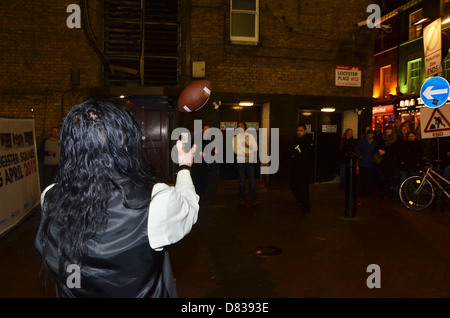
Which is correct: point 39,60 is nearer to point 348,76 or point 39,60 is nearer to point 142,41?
point 142,41

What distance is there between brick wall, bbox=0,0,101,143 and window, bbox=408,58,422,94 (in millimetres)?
19346

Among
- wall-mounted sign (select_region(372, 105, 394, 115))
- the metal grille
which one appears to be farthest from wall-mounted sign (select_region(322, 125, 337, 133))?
wall-mounted sign (select_region(372, 105, 394, 115))

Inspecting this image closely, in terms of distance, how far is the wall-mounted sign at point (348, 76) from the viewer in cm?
1134

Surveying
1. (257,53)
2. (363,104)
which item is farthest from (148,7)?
(363,104)

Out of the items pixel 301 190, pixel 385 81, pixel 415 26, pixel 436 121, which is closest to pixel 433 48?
pixel 436 121

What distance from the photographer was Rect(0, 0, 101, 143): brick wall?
960 centimetres

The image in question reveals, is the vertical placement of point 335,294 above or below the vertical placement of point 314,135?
below

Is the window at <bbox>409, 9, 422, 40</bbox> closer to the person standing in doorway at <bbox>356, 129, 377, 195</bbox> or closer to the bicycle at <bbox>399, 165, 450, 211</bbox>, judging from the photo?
the person standing in doorway at <bbox>356, 129, 377, 195</bbox>

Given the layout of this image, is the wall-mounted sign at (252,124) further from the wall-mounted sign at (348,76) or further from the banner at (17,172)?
the banner at (17,172)

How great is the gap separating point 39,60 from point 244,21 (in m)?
5.96

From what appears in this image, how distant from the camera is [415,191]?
26.7 ft
